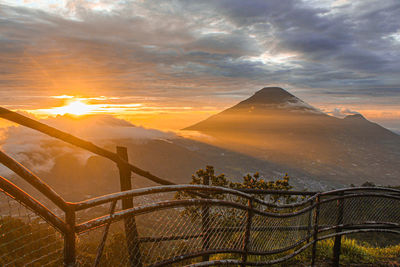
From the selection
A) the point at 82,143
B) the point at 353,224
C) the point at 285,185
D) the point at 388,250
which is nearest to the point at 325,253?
the point at 353,224

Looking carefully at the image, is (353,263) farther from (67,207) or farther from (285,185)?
(285,185)

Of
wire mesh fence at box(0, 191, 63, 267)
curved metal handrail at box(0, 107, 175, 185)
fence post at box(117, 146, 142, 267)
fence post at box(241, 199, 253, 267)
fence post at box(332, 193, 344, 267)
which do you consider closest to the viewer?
wire mesh fence at box(0, 191, 63, 267)

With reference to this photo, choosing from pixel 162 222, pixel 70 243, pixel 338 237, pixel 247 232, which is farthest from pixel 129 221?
pixel 338 237

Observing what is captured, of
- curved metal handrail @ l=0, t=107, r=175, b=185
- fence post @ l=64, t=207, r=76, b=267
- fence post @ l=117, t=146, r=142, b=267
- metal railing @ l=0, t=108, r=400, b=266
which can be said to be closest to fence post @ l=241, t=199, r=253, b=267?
metal railing @ l=0, t=108, r=400, b=266

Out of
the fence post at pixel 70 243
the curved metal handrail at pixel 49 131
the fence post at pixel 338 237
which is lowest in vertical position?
the fence post at pixel 338 237

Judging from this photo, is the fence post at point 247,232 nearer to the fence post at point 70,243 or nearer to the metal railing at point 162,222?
the metal railing at point 162,222

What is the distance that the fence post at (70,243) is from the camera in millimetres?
2408

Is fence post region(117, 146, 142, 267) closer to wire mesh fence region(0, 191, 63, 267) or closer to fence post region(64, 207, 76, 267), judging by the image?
wire mesh fence region(0, 191, 63, 267)

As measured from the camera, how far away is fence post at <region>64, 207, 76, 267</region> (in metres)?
2.41

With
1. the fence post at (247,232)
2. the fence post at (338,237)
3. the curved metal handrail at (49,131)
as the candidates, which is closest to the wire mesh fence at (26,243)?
the curved metal handrail at (49,131)

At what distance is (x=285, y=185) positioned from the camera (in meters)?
17.7

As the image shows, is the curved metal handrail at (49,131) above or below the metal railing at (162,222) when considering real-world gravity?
above

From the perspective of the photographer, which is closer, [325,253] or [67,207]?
[67,207]

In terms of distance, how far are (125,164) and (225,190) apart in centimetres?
147
